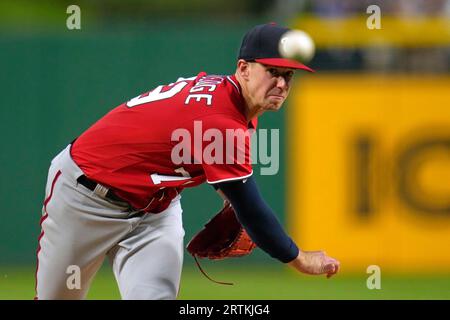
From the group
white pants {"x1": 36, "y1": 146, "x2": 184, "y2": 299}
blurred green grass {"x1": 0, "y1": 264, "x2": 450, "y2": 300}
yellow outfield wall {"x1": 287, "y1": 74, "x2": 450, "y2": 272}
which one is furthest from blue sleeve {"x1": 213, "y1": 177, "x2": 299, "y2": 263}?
yellow outfield wall {"x1": 287, "y1": 74, "x2": 450, "y2": 272}

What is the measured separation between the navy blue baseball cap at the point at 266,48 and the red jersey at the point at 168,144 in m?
→ 0.20

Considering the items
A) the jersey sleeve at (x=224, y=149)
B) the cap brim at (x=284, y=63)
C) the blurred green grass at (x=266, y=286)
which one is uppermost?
the cap brim at (x=284, y=63)

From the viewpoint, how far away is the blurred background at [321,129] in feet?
32.8

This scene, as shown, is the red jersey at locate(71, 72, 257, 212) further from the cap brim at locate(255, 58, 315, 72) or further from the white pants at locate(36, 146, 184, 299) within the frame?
Answer: the cap brim at locate(255, 58, 315, 72)

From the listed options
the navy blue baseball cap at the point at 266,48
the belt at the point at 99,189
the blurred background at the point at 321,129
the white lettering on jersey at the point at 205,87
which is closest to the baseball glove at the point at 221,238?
the belt at the point at 99,189

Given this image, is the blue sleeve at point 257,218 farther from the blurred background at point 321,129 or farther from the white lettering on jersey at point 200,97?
the blurred background at point 321,129

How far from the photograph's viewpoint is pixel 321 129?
33.3ft

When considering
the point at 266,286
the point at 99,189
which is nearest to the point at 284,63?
the point at 99,189

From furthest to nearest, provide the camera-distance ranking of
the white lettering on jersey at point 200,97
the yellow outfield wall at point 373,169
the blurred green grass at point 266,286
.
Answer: the yellow outfield wall at point 373,169
the blurred green grass at point 266,286
the white lettering on jersey at point 200,97

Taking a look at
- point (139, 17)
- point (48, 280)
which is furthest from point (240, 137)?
point (139, 17)

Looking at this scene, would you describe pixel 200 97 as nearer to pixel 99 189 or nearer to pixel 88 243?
pixel 99 189

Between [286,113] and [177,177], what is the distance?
5.23 m

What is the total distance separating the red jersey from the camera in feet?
15.7
